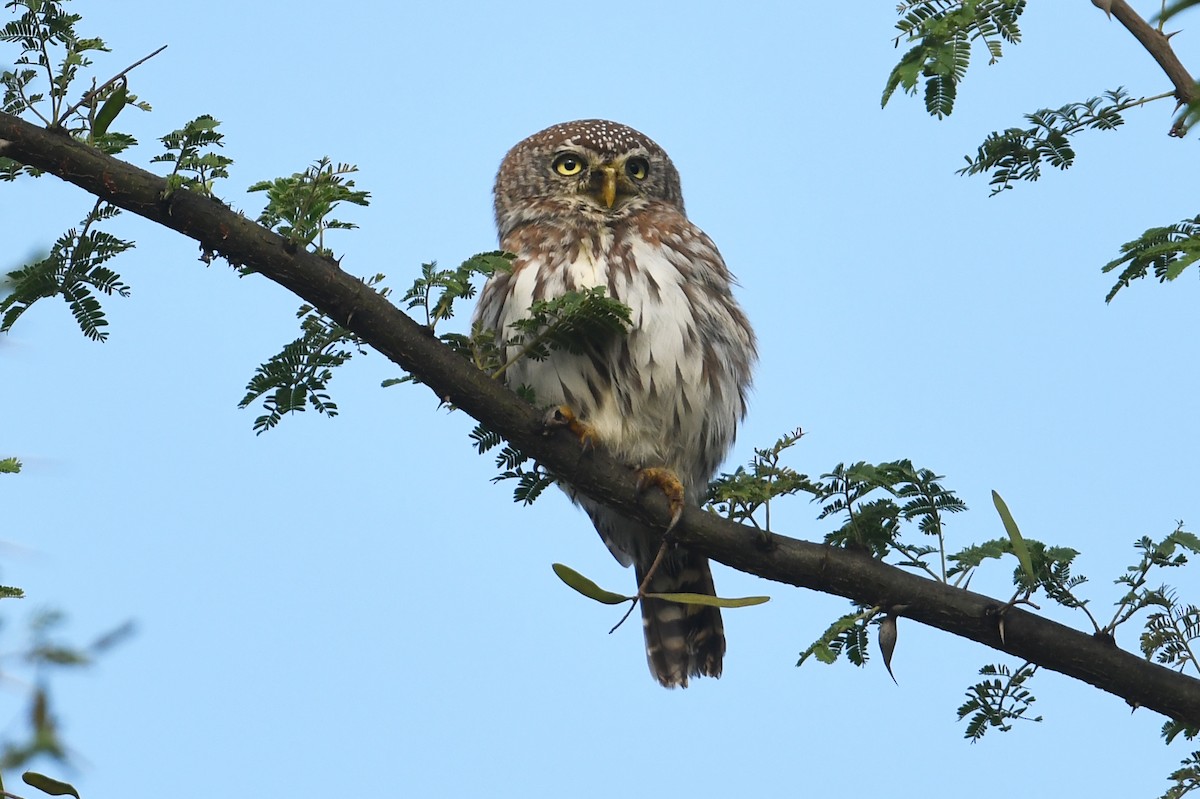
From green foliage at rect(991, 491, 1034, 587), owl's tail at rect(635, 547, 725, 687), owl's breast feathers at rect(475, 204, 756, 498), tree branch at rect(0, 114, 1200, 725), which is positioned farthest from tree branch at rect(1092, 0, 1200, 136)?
owl's tail at rect(635, 547, 725, 687)

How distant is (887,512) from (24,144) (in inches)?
85.8

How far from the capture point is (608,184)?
5.20m

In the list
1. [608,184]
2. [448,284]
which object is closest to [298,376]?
[448,284]

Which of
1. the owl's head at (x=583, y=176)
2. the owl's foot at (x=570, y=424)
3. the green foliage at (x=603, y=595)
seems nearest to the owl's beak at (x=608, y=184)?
the owl's head at (x=583, y=176)

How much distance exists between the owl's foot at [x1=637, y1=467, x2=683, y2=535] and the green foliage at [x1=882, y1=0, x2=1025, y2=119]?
1243 mm

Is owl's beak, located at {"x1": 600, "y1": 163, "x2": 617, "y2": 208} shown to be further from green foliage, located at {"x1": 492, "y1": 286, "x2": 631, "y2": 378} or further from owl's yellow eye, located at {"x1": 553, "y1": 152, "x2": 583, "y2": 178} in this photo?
green foliage, located at {"x1": 492, "y1": 286, "x2": 631, "y2": 378}

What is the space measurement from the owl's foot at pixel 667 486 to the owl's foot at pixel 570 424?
166 millimetres

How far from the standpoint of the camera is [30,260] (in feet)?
10.1

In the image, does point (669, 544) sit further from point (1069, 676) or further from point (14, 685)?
point (14, 685)

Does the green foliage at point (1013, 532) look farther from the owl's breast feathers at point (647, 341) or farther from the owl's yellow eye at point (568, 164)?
the owl's yellow eye at point (568, 164)

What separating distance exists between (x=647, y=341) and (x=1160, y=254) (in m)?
1.66

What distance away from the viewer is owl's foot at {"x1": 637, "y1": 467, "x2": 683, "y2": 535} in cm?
355

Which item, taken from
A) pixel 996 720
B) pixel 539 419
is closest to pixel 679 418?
pixel 539 419

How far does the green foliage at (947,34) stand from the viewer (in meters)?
2.73
